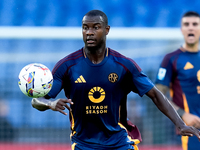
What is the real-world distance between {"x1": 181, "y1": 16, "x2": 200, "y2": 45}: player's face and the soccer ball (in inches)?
126

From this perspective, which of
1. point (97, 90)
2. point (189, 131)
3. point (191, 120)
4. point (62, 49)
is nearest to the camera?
point (189, 131)

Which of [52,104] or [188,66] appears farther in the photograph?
[188,66]

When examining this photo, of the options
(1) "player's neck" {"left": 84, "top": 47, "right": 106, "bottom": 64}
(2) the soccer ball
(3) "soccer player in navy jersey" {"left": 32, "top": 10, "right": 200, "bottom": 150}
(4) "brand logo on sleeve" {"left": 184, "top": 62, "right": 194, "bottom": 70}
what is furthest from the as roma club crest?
(4) "brand logo on sleeve" {"left": 184, "top": 62, "right": 194, "bottom": 70}

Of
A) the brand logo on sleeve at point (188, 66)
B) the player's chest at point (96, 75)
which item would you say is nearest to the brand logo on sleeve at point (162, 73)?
the brand logo on sleeve at point (188, 66)

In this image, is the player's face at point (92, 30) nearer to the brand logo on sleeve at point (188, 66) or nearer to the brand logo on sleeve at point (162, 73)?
the brand logo on sleeve at point (162, 73)

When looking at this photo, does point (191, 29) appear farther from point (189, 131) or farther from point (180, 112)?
point (189, 131)

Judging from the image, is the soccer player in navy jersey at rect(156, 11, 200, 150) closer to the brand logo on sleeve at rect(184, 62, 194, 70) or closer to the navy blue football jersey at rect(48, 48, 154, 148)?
the brand logo on sleeve at rect(184, 62, 194, 70)

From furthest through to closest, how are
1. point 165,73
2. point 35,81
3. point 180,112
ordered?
1. point 165,73
2. point 180,112
3. point 35,81

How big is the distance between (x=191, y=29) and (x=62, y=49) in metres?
5.31

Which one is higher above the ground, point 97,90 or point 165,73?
point 165,73

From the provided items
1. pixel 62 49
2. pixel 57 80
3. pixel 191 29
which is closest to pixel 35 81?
pixel 57 80

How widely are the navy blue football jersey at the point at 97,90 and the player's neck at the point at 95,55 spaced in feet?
0.19

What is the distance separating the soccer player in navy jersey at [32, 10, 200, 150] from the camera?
449 centimetres

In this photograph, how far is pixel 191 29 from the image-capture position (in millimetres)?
6488
